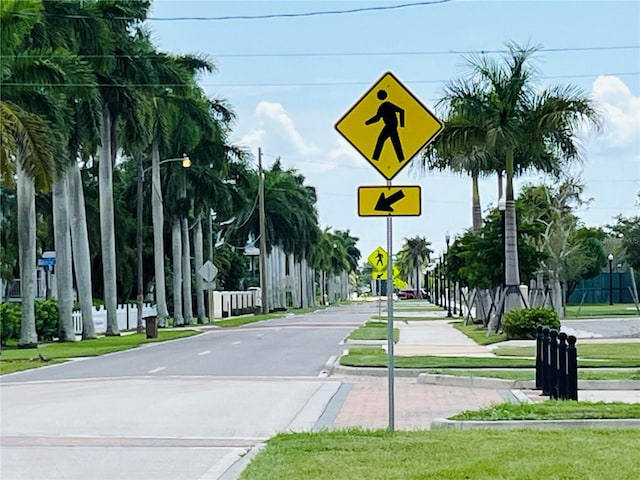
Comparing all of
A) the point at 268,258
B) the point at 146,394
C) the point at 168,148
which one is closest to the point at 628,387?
the point at 146,394

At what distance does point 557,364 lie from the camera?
634 inches

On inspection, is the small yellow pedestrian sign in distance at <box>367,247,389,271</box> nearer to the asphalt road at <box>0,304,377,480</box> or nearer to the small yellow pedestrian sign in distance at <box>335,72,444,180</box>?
the asphalt road at <box>0,304,377,480</box>

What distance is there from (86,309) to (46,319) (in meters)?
1.54

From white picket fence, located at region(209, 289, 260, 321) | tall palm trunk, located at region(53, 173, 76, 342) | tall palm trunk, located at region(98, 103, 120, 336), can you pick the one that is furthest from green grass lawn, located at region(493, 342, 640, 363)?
white picket fence, located at region(209, 289, 260, 321)

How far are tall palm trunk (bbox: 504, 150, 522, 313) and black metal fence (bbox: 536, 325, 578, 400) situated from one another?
1535 centimetres

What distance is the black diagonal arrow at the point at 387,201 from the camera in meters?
11.5

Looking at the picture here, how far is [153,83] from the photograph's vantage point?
43.8 m

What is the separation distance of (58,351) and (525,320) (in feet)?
46.7

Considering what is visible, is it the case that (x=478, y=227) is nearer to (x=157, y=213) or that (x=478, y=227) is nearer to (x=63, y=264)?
(x=63, y=264)

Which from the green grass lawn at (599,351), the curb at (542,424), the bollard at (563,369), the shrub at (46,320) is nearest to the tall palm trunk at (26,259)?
the shrub at (46,320)

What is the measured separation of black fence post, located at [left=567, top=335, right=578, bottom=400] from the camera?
1502 cm

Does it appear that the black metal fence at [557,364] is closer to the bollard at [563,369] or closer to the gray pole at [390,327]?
the bollard at [563,369]

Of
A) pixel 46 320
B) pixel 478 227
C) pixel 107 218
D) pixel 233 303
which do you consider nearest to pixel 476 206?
pixel 478 227

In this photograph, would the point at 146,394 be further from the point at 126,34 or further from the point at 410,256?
the point at 410,256
